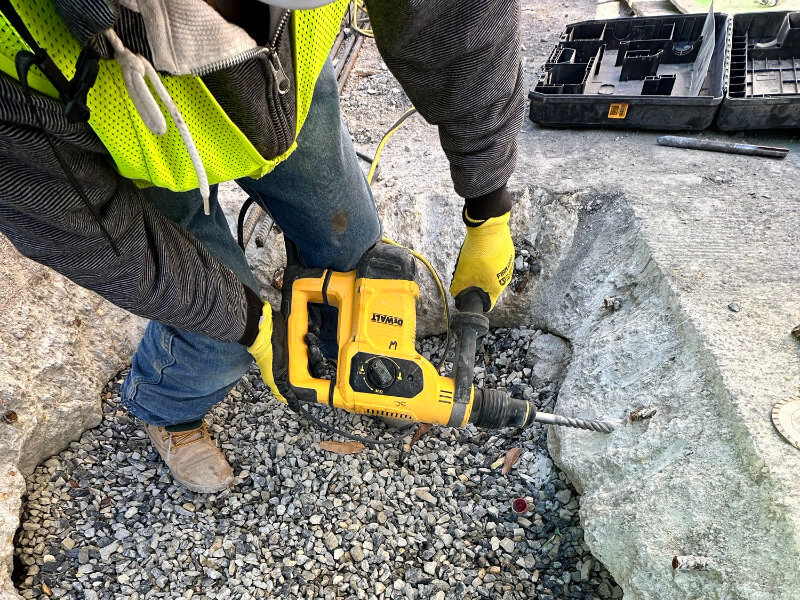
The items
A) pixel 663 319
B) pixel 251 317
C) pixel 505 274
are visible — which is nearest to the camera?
pixel 251 317

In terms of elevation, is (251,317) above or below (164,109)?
below

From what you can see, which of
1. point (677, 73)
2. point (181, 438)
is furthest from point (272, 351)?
point (677, 73)

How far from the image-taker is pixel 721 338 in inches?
67.1

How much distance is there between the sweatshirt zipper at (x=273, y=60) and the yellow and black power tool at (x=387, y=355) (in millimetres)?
846

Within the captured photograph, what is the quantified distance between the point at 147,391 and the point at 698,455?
1.72 meters

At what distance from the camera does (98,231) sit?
1.00 metres

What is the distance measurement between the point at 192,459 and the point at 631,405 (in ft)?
5.31

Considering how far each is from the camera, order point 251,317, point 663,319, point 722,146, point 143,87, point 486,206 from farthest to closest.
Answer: point 722,146 < point 663,319 < point 486,206 < point 251,317 < point 143,87

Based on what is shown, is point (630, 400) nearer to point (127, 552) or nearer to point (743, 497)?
point (743, 497)

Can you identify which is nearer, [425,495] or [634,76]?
[425,495]

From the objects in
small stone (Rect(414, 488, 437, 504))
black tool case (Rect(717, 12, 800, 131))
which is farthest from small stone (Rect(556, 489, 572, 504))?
black tool case (Rect(717, 12, 800, 131))

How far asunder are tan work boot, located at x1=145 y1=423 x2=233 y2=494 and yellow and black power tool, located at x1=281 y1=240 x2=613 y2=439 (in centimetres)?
61

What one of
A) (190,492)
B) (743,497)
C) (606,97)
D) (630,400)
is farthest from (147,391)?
(606,97)

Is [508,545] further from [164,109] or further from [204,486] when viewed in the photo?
[164,109]
